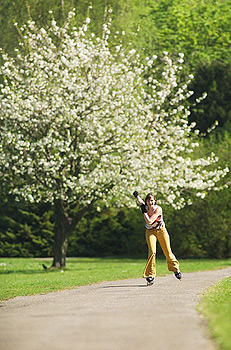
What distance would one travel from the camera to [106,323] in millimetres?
6926

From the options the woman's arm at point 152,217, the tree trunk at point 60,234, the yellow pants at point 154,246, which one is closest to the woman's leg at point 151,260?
the yellow pants at point 154,246

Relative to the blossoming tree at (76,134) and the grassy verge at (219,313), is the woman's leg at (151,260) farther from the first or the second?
the blossoming tree at (76,134)

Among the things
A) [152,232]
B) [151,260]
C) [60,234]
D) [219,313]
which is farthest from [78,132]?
[219,313]

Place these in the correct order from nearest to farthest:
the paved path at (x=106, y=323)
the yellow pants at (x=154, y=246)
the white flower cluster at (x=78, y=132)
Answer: the paved path at (x=106, y=323)
the yellow pants at (x=154, y=246)
the white flower cluster at (x=78, y=132)

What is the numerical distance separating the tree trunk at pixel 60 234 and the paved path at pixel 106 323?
11364 millimetres

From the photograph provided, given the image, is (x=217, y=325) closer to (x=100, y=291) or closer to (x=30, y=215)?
(x=100, y=291)

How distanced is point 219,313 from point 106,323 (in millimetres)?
1528

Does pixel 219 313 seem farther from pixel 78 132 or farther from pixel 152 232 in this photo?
pixel 78 132

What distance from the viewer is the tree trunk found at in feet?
71.3

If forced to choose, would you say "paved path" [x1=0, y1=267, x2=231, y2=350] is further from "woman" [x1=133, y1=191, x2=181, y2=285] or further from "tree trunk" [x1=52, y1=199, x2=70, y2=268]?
"tree trunk" [x1=52, y1=199, x2=70, y2=268]

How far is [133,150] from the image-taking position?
20.8 metres

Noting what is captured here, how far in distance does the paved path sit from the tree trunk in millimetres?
11364

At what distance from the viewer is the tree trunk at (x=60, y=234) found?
21.7m

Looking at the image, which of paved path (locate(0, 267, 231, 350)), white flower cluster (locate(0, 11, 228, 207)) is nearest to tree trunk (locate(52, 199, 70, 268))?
white flower cluster (locate(0, 11, 228, 207))
